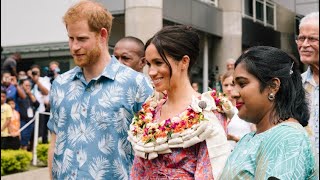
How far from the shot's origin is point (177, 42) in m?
3.48

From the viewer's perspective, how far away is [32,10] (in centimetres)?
1736

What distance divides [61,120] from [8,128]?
7563 mm

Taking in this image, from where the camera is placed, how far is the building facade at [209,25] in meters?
17.1

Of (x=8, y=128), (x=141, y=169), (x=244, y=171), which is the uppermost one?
(x=244, y=171)

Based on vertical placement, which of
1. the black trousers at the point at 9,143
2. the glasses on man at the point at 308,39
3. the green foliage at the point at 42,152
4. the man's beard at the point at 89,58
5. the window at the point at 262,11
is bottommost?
the green foliage at the point at 42,152

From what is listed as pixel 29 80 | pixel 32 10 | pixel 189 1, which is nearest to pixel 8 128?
pixel 29 80

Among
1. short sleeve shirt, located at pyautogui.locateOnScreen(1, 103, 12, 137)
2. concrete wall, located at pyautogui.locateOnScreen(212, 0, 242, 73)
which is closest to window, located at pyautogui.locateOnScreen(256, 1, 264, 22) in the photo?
concrete wall, located at pyautogui.locateOnScreen(212, 0, 242, 73)

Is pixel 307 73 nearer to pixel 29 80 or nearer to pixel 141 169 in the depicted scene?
Answer: pixel 141 169

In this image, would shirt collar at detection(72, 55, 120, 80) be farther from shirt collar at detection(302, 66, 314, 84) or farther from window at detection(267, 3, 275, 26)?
window at detection(267, 3, 275, 26)

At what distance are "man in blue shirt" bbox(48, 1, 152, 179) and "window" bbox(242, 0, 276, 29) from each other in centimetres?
2119

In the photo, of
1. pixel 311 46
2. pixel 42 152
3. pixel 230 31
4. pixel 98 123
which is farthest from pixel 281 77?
pixel 230 31

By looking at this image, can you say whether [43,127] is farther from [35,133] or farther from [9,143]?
[9,143]

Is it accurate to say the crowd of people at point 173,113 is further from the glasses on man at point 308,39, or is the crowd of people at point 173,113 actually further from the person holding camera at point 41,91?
the person holding camera at point 41,91

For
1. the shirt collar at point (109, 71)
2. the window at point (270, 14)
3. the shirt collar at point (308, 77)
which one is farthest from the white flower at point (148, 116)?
the window at point (270, 14)
